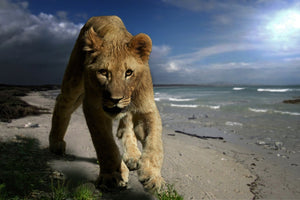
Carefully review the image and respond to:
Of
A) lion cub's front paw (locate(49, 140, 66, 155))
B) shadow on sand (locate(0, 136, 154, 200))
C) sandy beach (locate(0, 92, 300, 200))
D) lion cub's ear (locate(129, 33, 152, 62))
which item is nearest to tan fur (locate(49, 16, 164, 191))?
lion cub's ear (locate(129, 33, 152, 62))

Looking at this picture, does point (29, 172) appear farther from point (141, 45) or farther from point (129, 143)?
point (141, 45)

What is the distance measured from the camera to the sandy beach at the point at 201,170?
4016mm

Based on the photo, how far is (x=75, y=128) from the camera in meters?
7.79

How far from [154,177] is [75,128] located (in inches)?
226

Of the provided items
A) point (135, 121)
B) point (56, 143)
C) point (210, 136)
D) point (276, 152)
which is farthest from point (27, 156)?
point (276, 152)

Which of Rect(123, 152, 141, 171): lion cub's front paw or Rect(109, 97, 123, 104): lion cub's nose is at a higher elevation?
Rect(109, 97, 123, 104): lion cub's nose

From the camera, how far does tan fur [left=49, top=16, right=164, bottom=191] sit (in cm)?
257

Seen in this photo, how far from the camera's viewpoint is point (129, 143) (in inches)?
118

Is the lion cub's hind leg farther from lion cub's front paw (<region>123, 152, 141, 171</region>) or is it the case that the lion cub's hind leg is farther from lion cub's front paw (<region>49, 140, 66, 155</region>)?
lion cub's front paw (<region>49, 140, 66, 155</region>)

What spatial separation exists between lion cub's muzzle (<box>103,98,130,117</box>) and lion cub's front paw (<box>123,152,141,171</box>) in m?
0.58

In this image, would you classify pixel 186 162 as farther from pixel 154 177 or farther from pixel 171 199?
pixel 154 177

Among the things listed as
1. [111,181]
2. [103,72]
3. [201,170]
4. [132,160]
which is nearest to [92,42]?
[103,72]

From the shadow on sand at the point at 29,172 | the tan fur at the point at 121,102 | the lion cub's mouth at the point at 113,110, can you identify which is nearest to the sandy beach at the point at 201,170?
the shadow on sand at the point at 29,172

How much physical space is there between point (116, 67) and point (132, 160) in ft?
3.52
